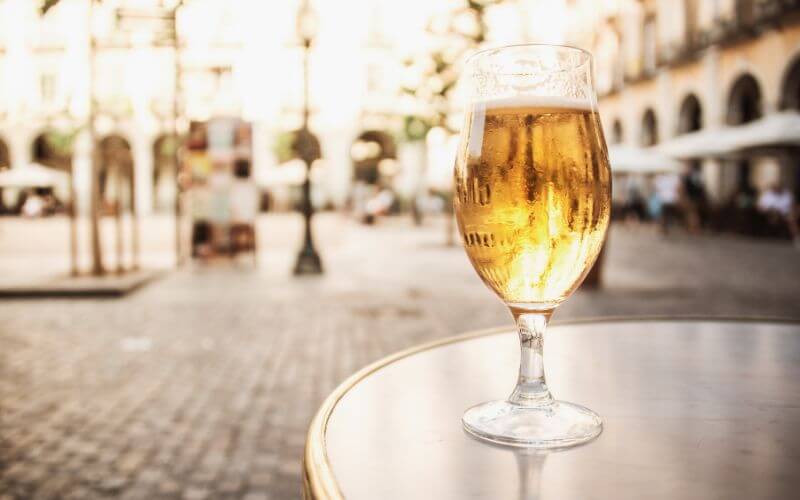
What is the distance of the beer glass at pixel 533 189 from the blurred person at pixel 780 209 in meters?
16.9

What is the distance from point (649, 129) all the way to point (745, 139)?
49.7 feet

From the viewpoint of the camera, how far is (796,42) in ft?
64.4

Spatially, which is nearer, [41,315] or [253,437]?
[253,437]

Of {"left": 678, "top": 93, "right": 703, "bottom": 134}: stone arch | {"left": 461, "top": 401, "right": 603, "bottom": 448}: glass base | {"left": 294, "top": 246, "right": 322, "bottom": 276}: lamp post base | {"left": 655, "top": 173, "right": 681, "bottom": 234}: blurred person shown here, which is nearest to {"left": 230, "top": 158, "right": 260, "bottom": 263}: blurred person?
{"left": 294, "top": 246, "right": 322, "bottom": 276}: lamp post base

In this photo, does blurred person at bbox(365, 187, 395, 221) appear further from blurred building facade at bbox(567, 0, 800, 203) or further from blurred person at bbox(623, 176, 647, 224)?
Result: blurred building facade at bbox(567, 0, 800, 203)

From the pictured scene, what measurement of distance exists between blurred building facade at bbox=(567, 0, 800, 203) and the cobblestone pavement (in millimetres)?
10196

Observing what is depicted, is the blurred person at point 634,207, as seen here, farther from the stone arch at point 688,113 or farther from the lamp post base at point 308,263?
the lamp post base at point 308,263

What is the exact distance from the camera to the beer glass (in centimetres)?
84

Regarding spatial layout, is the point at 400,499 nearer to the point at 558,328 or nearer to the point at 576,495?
the point at 576,495

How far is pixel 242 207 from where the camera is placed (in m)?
12.3

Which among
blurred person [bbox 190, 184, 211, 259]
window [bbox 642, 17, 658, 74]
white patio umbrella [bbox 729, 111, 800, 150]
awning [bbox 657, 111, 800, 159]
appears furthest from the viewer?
window [bbox 642, 17, 658, 74]

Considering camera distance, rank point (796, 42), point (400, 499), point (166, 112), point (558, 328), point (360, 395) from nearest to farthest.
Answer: point (400, 499), point (360, 395), point (558, 328), point (796, 42), point (166, 112)

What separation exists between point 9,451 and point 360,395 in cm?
311

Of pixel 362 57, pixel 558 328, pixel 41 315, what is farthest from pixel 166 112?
pixel 558 328
